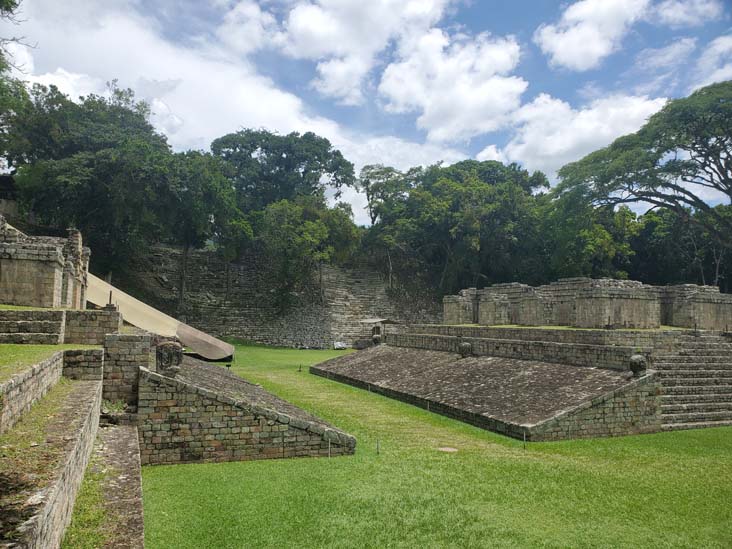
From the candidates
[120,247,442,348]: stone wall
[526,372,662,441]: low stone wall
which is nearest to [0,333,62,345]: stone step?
[526,372,662,441]: low stone wall

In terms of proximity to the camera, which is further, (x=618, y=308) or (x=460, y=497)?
(x=618, y=308)

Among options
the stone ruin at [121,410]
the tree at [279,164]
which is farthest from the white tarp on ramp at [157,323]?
the tree at [279,164]

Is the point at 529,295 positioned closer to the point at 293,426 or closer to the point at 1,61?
the point at 293,426

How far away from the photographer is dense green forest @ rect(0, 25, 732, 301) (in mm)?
25547

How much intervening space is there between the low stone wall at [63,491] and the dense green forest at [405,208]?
615 inches

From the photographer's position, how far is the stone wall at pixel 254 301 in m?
32.1

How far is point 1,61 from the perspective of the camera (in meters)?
14.7

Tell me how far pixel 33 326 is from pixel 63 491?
5.41 meters

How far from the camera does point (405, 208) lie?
41312mm

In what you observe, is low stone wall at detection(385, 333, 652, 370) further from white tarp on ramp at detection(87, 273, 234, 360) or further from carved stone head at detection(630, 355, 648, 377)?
white tarp on ramp at detection(87, 273, 234, 360)

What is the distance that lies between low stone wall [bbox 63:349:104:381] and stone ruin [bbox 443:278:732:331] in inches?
530

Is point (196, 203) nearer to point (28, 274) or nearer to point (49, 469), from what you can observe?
point (28, 274)

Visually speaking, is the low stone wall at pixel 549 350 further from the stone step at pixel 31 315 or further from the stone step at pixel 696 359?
the stone step at pixel 31 315

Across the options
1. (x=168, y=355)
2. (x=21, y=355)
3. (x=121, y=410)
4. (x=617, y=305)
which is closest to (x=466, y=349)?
(x=617, y=305)
